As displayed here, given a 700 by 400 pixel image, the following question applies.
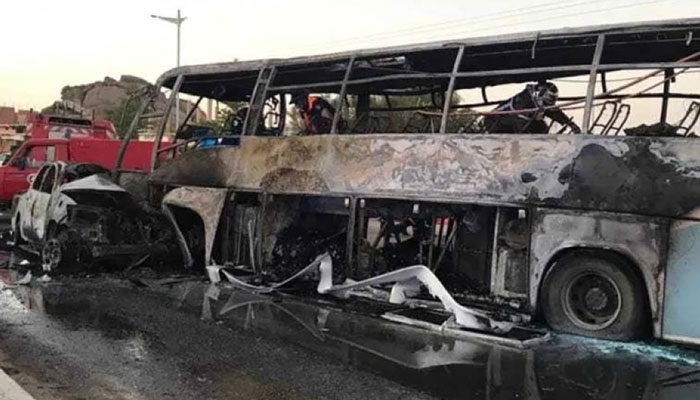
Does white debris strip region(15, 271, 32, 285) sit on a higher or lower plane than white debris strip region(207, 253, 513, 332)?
lower

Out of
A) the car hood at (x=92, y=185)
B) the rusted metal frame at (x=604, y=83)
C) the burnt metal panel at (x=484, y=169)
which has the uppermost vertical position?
the rusted metal frame at (x=604, y=83)

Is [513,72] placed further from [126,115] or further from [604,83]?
[126,115]

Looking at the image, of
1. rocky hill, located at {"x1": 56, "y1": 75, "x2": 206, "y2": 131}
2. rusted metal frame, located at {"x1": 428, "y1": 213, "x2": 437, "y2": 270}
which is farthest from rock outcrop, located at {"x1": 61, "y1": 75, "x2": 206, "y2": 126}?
rusted metal frame, located at {"x1": 428, "y1": 213, "x2": 437, "y2": 270}

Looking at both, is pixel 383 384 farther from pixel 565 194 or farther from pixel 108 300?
pixel 108 300

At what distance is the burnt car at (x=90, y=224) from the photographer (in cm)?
962

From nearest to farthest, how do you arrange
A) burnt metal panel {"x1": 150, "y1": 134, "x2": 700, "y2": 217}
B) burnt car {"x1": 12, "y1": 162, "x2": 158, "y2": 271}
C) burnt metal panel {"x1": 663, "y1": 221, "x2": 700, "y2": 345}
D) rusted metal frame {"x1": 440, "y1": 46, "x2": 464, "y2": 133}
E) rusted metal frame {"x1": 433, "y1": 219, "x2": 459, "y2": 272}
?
1. burnt metal panel {"x1": 663, "y1": 221, "x2": 700, "y2": 345}
2. burnt metal panel {"x1": 150, "y1": 134, "x2": 700, "y2": 217}
3. rusted metal frame {"x1": 440, "y1": 46, "x2": 464, "y2": 133}
4. rusted metal frame {"x1": 433, "y1": 219, "x2": 459, "y2": 272}
5. burnt car {"x1": 12, "y1": 162, "x2": 158, "y2": 271}

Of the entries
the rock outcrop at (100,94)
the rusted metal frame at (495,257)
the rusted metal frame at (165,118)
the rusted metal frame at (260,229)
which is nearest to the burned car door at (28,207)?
the rusted metal frame at (165,118)

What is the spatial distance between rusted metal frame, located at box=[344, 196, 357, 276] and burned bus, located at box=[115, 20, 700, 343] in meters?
0.02

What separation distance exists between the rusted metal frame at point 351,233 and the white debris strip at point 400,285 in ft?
0.73

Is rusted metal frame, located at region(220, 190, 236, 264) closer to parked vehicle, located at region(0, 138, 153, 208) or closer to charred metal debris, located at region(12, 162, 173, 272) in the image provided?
charred metal debris, located at region(12, 162, 173, 272)

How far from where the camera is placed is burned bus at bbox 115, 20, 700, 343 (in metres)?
6.24

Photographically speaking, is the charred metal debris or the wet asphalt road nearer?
the wet asphalt road

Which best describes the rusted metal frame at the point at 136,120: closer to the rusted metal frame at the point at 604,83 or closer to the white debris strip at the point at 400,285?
the white debris strip at the point at 400,285

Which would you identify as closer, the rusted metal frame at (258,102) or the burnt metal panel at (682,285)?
the burnt metal panel at (682,285)
